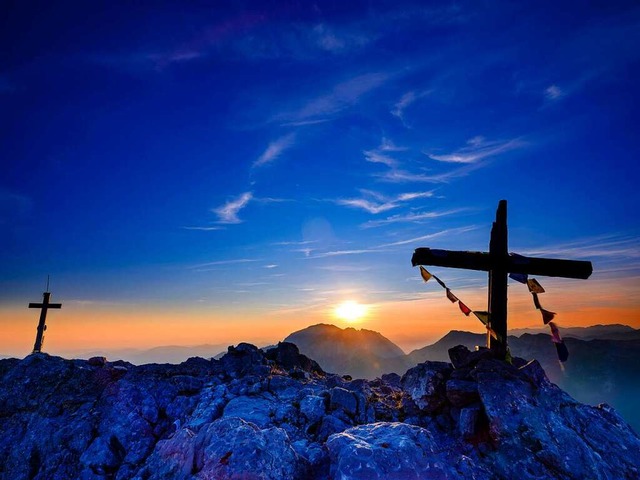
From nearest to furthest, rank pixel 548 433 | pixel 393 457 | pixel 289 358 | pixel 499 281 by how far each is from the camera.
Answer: pixel 393 457 < pixel 548 433 < pixel 499 281 < pixel 289 358

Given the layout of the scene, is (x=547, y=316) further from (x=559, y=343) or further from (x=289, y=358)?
(x=289, y=358)

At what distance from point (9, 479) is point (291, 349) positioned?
12.0 meters

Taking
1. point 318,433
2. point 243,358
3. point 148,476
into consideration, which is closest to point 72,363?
point 243,358

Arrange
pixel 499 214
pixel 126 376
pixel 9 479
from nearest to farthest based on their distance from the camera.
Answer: pixel 9 479
pixel 499 214
pixel 126 376

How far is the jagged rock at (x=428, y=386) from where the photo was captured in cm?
1108

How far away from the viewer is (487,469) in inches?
326

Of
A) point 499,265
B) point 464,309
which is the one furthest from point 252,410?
point 499,265

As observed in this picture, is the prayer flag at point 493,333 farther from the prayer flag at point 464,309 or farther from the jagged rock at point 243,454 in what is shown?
the jagged rock at point 243,454

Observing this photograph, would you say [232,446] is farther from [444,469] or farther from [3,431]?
[3,431]

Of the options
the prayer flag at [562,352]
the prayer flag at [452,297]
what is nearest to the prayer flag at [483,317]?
the prayer flag at [452,297]

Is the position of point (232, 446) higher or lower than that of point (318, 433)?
higher

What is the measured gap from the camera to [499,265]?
11.9 metres

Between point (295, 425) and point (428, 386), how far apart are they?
4.45m

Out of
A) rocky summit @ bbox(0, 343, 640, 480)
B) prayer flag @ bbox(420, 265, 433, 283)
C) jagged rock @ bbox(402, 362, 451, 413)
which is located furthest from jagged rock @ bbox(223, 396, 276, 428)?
prayer flag @ bbox(420, 265, 433, 283)
